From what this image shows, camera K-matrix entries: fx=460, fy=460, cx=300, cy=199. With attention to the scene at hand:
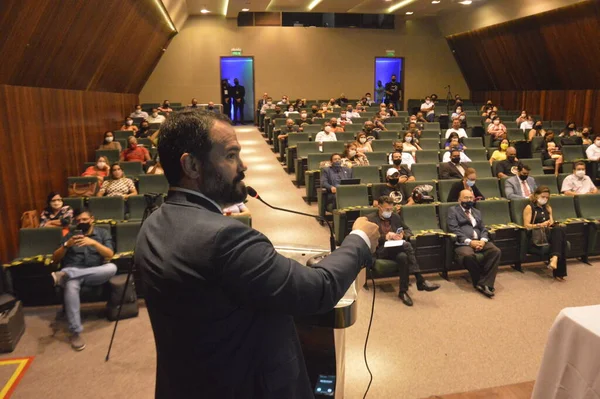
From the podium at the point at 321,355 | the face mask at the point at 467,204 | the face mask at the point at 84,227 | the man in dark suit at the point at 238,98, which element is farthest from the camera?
the man in dark suit at the point at 238,98

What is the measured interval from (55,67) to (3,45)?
1.81 meters

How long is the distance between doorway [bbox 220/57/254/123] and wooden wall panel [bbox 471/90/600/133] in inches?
346

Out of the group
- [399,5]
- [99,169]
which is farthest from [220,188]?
[399,5]

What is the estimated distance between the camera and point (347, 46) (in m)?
16.7

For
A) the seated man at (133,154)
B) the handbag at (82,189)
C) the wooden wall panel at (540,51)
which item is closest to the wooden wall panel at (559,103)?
the wooden wall panel at (540,51)

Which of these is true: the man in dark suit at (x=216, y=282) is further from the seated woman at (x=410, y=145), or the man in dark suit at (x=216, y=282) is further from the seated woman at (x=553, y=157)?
the seated woman at (x=553, y=157)

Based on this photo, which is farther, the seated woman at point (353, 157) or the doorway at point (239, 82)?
the doorway at point (239, 82)

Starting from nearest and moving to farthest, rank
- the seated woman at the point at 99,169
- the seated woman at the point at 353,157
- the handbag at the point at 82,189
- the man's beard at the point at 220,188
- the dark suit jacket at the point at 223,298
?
1. the dark suit jacket at the point at 223,298
2. the man's beard at the point at 220,188
3. the handbag at the point at 82,189
4. the seated woman at the point at 99,169
5. the seated woman at the point at 353,157

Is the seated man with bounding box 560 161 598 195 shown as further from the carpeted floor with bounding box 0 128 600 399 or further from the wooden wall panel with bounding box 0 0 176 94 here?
the wooden wall panel with bounding box 0 0 176 94

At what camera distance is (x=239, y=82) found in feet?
57.6

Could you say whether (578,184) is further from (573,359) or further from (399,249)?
(573,359)

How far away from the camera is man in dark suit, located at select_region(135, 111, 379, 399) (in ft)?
2.98

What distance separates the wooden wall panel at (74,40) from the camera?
4.99m

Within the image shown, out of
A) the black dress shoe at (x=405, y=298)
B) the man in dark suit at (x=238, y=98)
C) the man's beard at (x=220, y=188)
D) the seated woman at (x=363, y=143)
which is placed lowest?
the black dress shoe at (x=405, y=298)
